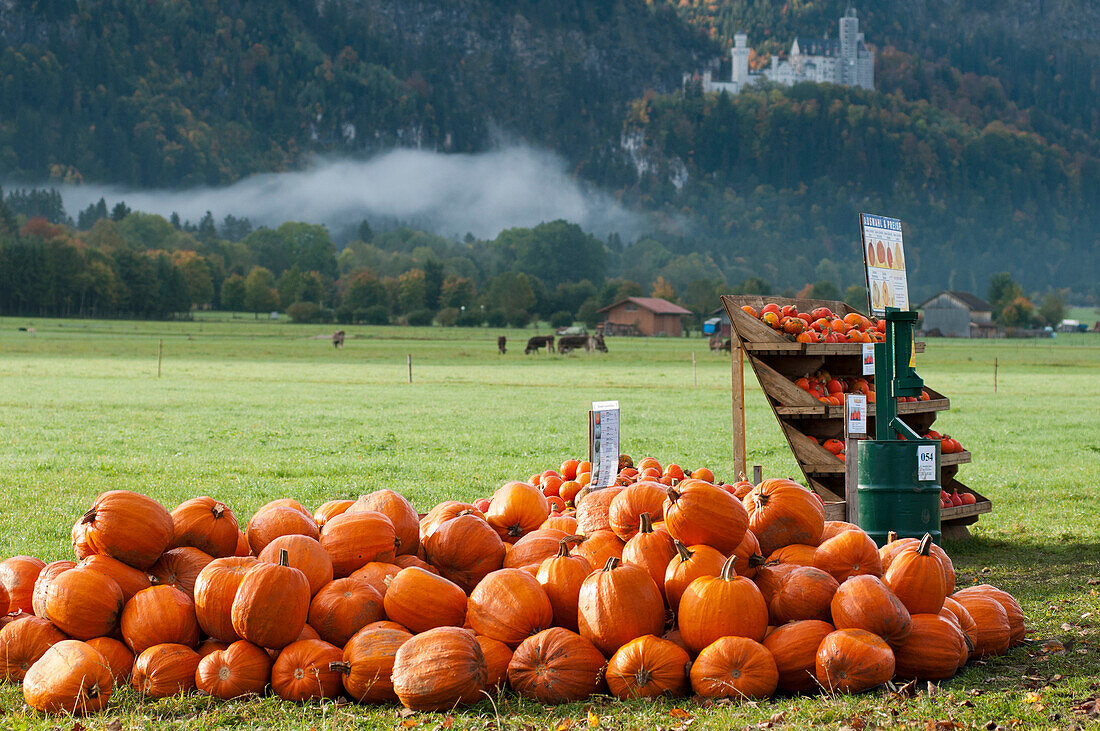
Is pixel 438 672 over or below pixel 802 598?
below

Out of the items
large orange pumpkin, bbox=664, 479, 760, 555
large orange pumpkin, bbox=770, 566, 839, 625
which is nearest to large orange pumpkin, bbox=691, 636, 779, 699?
large orange pumpkin, bbox=770, 566, 839, 625

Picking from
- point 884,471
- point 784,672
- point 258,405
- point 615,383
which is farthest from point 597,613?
point 615,383

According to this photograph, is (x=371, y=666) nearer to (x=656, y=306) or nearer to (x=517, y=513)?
(x=517, y=513)

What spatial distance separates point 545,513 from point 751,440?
12912 mm

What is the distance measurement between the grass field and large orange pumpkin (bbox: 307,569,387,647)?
420mm

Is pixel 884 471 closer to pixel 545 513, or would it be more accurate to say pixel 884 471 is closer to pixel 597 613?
pixel 545 513

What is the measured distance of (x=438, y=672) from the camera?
14.0ft

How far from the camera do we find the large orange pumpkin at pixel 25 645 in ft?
15.2

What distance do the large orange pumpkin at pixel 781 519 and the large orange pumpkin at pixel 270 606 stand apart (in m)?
2.39

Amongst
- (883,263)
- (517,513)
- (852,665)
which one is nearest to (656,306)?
(883,263)

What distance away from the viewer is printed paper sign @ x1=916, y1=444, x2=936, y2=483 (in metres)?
7.03

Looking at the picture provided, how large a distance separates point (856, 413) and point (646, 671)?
12.8ft

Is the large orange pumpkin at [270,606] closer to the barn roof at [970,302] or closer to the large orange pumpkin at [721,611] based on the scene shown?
the large orange pumpkin at [721,611]

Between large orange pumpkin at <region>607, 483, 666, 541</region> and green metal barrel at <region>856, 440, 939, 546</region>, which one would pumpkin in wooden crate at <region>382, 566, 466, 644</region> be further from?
green metal barrel at <region>856, 440, 939, 546</region>
